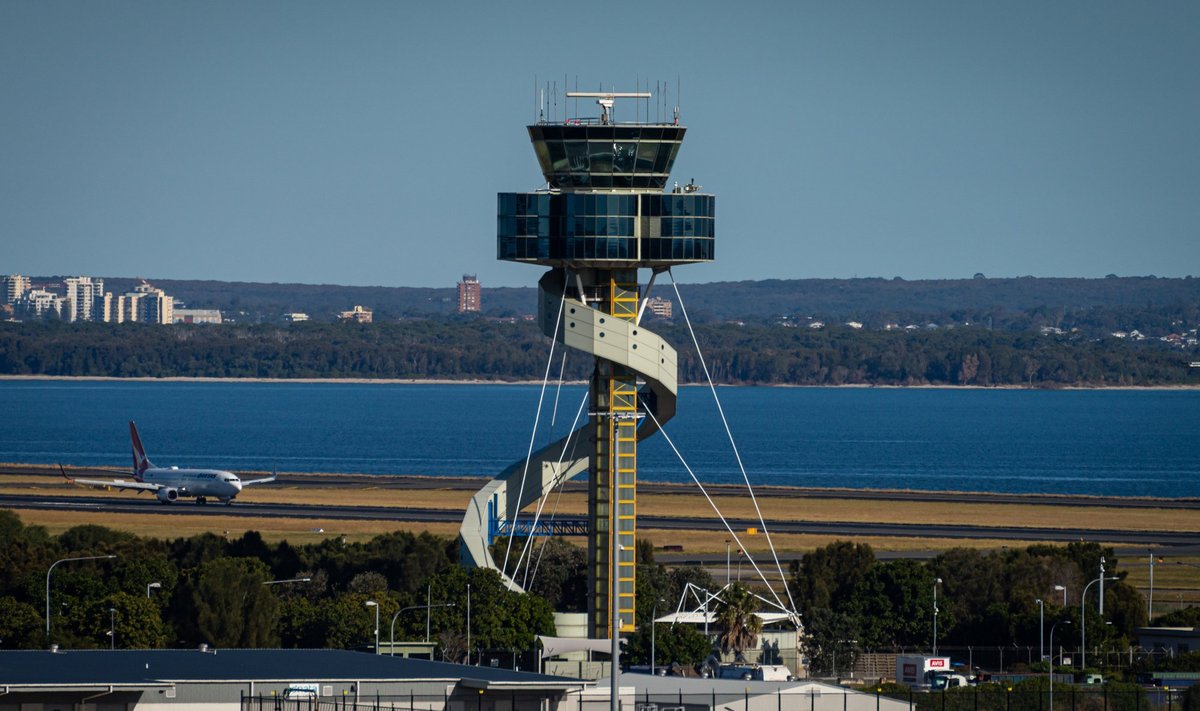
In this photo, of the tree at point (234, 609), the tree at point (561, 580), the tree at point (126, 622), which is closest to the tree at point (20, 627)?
the tree at point (126, 622)

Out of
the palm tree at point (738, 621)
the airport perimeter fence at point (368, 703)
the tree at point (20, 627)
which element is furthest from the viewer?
the palm tree at point (738, 621)

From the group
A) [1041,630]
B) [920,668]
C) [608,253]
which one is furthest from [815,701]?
[608,253]

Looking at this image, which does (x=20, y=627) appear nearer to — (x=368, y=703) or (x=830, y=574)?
(x=368, y=703)

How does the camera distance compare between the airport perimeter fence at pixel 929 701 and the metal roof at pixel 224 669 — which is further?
the airport perimeter fence at pixel 929 701

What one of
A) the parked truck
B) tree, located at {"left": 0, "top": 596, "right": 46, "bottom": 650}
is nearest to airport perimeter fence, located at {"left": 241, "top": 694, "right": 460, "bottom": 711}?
the parked truck

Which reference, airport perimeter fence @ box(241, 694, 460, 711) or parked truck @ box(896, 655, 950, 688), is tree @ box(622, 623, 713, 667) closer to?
parked truck @ box(896, 655, 950, 688)

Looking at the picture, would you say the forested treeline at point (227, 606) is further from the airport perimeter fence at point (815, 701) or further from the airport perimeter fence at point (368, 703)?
the airport perimeter fence at point (368, 703)
